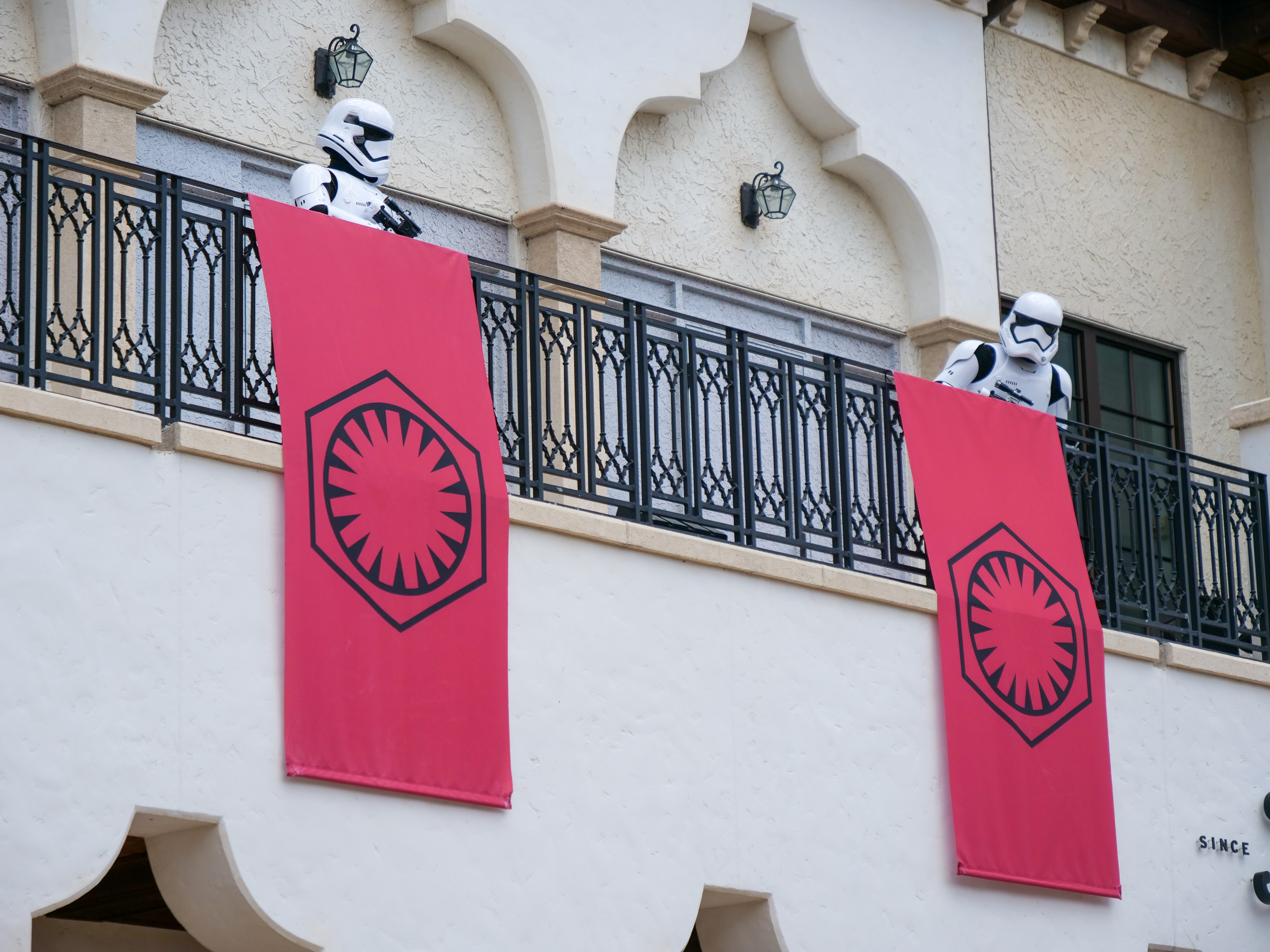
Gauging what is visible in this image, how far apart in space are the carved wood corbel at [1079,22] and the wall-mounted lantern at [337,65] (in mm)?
6330

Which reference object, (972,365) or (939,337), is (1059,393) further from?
(939,337)

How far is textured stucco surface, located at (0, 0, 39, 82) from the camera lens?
11.1m

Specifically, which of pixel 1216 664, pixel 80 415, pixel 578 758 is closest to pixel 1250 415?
pixel 1216 664

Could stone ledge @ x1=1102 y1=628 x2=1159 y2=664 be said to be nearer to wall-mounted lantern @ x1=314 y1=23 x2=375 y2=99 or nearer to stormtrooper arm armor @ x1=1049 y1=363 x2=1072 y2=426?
stormtrooper arm armor @ x1=1049 y1=363 x2=1072 y2=426

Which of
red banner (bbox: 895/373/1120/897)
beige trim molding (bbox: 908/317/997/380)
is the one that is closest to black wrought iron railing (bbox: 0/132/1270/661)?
red banner (bbox: 895/373/1120/897)

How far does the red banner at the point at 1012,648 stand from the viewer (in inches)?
444

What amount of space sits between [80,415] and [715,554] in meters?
3.32

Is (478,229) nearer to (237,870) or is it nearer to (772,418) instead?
(772,418)

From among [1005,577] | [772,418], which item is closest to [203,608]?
[772,418]

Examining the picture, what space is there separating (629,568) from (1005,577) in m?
2.47

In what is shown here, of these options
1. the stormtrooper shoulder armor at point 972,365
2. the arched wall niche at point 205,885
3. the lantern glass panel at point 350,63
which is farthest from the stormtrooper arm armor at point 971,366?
the arched wall niche at point 205,885

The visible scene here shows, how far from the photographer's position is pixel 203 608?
8453mm

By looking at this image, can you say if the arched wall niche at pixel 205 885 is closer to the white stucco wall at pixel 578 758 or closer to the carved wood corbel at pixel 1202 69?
the white stucco wall at pixel 578 758

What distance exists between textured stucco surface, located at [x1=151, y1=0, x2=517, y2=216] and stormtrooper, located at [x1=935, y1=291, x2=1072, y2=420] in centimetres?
280
